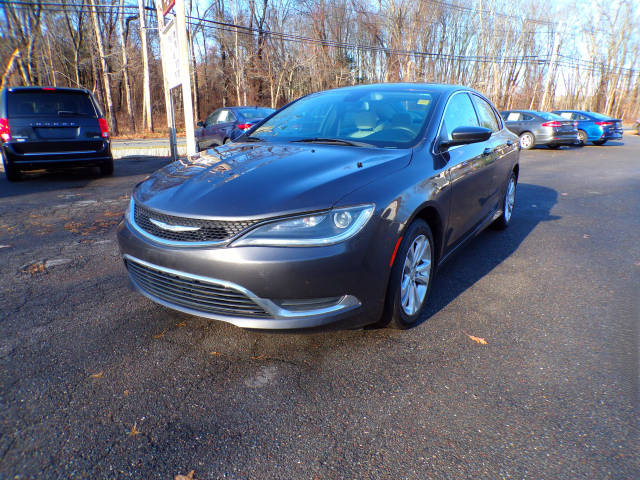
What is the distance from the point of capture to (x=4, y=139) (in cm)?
748

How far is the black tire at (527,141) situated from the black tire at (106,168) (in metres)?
14.3

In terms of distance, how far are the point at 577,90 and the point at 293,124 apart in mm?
57986

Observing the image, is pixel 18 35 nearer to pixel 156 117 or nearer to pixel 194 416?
pixel 156 117

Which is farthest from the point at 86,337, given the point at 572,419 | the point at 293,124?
the point at 572,419

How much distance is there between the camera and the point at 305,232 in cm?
210

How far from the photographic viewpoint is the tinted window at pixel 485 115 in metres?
4.21

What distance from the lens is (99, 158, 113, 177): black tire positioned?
341 inches

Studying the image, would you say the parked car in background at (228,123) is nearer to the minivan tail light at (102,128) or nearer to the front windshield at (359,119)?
the minivan tail light at (102,128)

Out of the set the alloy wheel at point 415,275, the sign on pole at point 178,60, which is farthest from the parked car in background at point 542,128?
the alloy wheel at point 415,275

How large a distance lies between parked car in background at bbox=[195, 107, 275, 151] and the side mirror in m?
8.02

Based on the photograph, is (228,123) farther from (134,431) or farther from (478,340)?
(134,431)

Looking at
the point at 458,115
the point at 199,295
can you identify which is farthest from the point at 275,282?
the point at 458,115

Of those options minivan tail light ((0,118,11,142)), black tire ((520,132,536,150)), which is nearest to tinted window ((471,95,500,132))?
minivan tail light ((0,118,11,142))

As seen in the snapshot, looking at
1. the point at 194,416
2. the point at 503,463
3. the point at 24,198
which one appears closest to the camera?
the point at 503,463
